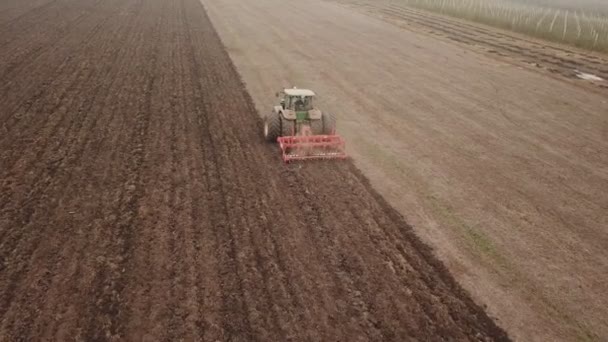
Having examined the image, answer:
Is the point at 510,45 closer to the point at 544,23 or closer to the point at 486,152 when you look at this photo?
the point at 544,23

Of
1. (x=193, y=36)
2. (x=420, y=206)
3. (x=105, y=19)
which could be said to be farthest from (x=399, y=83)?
(x=105, y=19)

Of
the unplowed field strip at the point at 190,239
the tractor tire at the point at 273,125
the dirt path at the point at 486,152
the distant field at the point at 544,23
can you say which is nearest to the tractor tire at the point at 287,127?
the tractor tire at the point at 273,125

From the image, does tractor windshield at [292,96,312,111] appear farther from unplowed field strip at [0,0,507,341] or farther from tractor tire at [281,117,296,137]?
unplowed field strip at [0,0,507,341]

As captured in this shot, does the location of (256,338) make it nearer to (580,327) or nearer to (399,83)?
(580,327)

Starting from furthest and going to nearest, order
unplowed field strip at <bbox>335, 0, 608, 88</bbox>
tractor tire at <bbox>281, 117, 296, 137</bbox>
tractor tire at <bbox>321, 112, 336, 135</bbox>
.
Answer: unplowed field strip at <bbox>335, 0, 608, 88</bbox>
tractor tire at <bbox>321, 112, 336, 135</bbox>
tractor tire at <bbox>281, 117, 296, 137</bbox>

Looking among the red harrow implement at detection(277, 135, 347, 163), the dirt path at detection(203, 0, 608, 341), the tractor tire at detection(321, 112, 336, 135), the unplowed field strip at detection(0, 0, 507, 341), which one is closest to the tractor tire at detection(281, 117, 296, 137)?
the red harrow implement at detection(277, 135, 347, 163)
